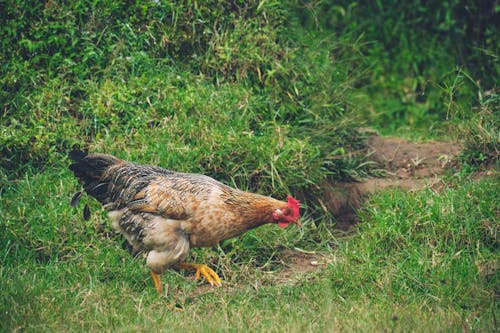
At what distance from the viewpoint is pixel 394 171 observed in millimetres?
7648

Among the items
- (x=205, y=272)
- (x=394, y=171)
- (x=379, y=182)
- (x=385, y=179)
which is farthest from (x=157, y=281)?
(x=394, y=171)

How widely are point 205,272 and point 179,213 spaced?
0.62 meters

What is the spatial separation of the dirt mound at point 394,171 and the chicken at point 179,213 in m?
1.55

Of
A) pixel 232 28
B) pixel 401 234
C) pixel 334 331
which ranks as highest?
pixel 232 28

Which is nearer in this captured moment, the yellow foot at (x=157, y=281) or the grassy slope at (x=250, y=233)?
the grassy slope at (x=250, y=233)

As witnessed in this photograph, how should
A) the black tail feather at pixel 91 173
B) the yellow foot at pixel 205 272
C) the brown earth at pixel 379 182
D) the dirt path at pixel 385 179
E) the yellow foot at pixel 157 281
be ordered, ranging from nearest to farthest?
1. the yellow foot at pixel 157 281
2. the yellow foot at pixel 205 272
3. the black tail feather at pixel 91 173
4. the brown earth at pixel 379 182
5. the dirt path at pixel 385 179

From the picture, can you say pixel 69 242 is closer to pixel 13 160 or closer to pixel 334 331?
pixel 13 160

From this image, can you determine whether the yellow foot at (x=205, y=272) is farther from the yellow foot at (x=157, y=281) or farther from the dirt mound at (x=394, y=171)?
the dirt mound at (x=394, y=171)

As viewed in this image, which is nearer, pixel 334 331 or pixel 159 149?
pixel 334 331

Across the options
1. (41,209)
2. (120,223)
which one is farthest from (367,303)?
(41,209)

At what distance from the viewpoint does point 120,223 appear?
18.9 ft

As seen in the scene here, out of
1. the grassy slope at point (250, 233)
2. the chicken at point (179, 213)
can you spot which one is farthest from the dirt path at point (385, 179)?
the chicken at point (179, 213)

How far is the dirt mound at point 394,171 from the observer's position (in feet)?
23.1

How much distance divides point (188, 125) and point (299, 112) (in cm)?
123
